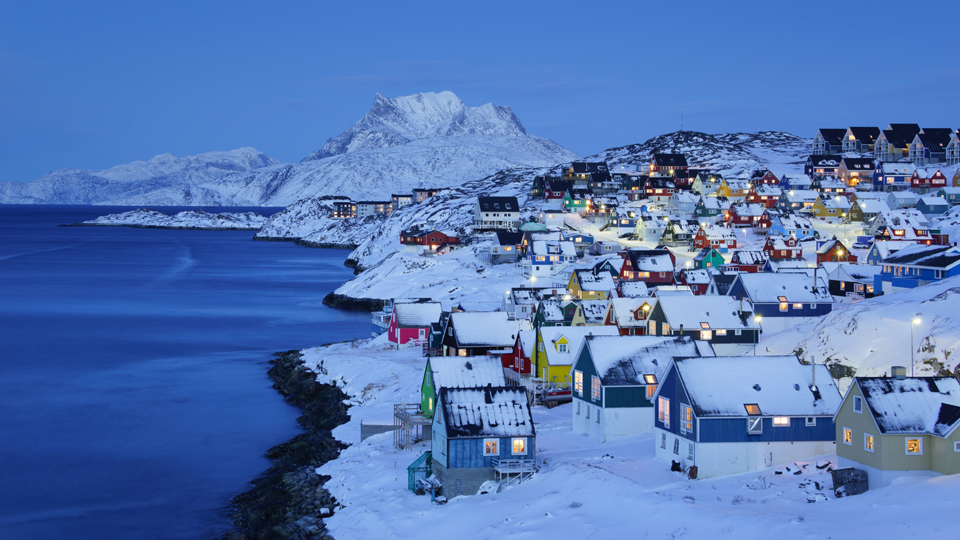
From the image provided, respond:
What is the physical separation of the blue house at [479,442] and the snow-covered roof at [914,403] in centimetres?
1094

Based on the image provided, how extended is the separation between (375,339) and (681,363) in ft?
135

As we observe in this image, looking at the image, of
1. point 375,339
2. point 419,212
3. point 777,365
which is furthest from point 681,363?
point 419,212

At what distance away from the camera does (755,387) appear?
98.1 ft

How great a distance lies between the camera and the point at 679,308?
51.6m

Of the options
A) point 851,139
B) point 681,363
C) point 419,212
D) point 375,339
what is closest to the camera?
point 681,363

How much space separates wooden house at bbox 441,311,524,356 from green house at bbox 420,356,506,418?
44.9ft

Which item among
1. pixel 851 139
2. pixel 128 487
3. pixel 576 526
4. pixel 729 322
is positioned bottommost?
pixel 128 487

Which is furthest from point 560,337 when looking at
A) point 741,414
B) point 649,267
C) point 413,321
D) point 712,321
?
point 649,267

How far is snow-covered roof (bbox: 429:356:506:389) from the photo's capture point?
122ft

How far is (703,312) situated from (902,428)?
26.4 meters

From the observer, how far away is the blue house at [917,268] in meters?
56.2

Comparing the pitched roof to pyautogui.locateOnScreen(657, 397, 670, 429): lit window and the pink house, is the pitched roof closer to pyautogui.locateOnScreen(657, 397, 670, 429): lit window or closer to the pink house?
the pink house

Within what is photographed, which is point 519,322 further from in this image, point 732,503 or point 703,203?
point 703,203

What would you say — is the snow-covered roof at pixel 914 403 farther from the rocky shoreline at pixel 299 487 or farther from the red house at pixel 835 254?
the red house at pixel 835 254
